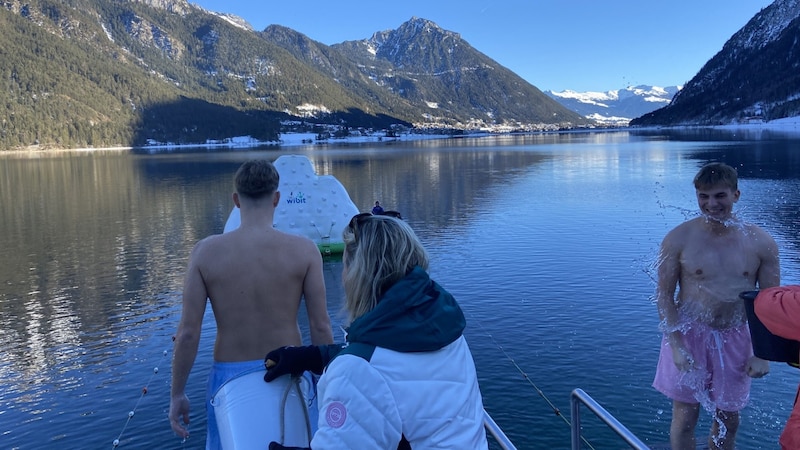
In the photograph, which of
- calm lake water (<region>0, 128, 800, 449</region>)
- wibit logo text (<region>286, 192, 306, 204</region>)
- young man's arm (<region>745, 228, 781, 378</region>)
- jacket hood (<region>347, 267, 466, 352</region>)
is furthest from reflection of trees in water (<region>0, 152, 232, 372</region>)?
young man's arm (<region>745, 228, 781, 378</region>)

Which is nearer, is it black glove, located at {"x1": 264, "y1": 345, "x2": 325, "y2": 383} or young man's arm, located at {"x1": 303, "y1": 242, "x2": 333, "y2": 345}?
black glove, located at {"x1": 264, "y1": 345, "x2": 325, "y2": 383}

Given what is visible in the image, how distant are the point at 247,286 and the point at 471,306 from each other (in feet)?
40.4

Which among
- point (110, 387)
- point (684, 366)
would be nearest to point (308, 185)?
point (110, 387)

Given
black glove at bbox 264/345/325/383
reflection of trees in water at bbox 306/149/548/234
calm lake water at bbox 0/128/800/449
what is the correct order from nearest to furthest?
black glove at bbox 264/345/325/383
calm lake water at bbox 0/128/800/449
reflection of trees in water at bbox 306/149/548/234

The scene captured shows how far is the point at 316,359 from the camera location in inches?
133

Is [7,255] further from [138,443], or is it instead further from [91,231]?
[138,443]

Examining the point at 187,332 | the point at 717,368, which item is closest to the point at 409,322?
the point at 187,332

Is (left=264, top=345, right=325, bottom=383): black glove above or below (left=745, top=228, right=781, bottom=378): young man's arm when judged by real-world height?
below

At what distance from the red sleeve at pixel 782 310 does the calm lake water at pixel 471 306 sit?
16.9ft

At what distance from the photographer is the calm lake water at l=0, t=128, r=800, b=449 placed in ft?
32.7

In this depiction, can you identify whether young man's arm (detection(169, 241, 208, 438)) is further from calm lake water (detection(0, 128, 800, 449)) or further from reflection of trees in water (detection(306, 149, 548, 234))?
reflection of trees in water (detection(306, 149, 548, 234))

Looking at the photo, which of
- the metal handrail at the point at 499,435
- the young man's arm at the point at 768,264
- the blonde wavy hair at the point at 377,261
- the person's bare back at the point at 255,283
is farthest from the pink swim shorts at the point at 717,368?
the blonde wavy hair at the point at 377,261

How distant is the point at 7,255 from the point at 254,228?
2595 cm

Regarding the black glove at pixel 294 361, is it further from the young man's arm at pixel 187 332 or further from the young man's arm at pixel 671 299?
the young man's arm at pixel 671 299
